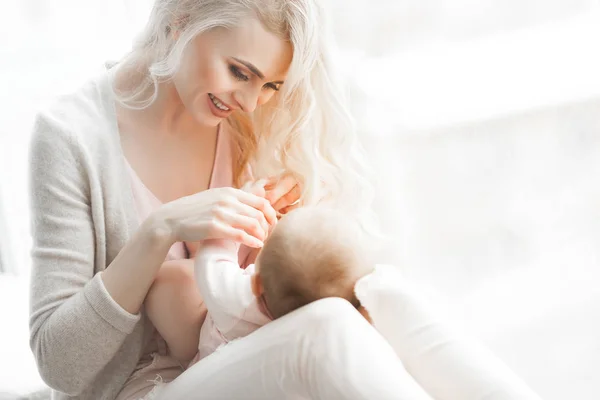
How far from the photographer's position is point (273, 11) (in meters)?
1.25

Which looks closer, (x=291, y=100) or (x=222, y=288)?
(x=222, y=288)

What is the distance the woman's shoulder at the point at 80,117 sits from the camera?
1275 mm

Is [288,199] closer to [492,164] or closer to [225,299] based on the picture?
[225,299]

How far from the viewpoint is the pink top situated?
1373mm

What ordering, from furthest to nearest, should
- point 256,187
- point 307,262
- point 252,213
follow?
point 256,187, point 252,213, point 307,262

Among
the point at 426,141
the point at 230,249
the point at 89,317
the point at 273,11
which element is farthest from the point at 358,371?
the point at 426,141

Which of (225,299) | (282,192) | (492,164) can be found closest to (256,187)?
(282,192)

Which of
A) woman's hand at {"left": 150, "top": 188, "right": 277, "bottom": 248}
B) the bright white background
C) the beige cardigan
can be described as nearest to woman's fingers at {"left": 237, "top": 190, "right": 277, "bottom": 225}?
woman's hand at {"left": 150, "top": 188, "right": 277, "bottom": 248}

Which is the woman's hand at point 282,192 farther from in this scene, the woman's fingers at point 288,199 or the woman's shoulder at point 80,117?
the woman's shoulder at point 80,117

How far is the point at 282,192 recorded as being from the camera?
4.69ft

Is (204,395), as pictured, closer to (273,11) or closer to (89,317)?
(89,317)

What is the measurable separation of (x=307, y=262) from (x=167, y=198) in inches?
15.7

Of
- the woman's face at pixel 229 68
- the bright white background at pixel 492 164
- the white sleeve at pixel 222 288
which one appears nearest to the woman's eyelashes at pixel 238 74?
the woman's face at pixel 229 68

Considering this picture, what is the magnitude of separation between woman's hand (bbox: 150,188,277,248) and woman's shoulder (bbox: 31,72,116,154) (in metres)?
0.20
